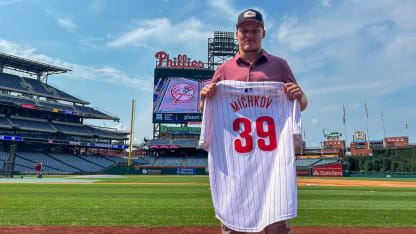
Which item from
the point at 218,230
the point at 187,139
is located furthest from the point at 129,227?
the point at 187,139

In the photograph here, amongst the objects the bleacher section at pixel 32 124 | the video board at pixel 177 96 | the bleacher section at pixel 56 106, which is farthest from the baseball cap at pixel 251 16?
the bleacher section at pixel 56 106

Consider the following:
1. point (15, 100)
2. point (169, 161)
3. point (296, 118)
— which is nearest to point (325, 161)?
point (169, 161)

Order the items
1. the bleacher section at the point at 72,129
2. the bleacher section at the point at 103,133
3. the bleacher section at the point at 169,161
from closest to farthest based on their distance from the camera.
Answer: the bleacher section at the point at 72,129, the bleacher section at the point at 169,161, the bleacher section at the point at 103,133

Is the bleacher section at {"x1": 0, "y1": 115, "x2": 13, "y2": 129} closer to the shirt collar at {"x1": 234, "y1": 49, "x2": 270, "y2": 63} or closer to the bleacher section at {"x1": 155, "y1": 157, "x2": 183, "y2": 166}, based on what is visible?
the bleacher section at {"x1": 155, "y1": 157, "x2": 183, "y2": 166}

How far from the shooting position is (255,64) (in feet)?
7.50

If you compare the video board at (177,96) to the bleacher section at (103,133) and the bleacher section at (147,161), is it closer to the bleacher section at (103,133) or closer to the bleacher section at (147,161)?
the bleacher section at (147,161)

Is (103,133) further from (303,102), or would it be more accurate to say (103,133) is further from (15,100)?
(303,102)

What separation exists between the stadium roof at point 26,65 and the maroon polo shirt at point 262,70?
159 ft

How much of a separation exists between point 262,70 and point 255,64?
0.08 metres

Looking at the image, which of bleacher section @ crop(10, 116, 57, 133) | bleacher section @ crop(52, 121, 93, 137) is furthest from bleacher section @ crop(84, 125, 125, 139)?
bleacher section @ crop(10, 116, 57, 133)

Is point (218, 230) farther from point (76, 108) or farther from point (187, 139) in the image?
point (76, 108)

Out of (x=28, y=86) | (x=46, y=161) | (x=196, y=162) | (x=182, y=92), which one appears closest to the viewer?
(x=46, y=161)

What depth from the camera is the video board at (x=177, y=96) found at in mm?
45406

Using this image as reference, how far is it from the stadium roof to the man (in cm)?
4835
